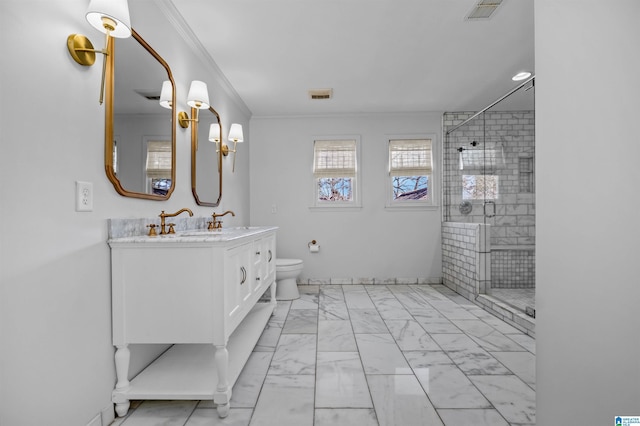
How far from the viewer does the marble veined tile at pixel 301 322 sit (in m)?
2.57

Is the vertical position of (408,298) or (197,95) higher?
(197,95)

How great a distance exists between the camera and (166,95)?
6.62ft

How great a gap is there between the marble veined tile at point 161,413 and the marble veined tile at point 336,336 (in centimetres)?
92

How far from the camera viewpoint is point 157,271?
1.48 m

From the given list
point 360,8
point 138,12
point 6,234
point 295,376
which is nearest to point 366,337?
point 295,376

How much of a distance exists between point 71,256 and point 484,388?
206 centimetres

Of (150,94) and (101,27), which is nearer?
(101,27)

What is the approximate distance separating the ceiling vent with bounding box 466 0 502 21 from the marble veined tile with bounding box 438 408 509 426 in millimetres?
2379

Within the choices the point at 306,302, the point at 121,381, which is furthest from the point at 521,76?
the point at 121,381

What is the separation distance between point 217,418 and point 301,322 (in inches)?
52.5

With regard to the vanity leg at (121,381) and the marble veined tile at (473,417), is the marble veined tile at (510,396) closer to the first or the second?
the marble veined tile at (473,417)

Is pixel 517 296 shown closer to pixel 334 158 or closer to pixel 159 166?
pixel 334 158

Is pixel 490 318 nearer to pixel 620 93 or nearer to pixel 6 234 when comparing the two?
pixel 620 93

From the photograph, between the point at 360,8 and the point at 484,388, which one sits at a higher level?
the point at 360,8
